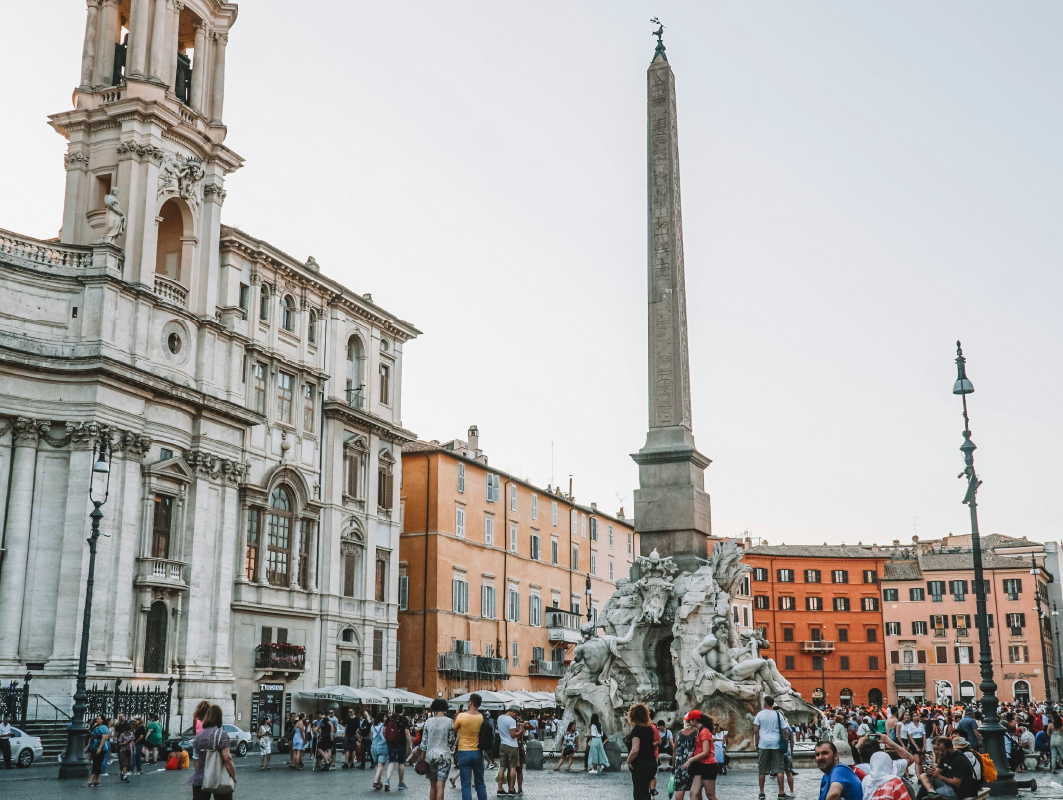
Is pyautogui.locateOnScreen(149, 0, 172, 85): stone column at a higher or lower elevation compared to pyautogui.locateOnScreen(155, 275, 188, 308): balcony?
higher

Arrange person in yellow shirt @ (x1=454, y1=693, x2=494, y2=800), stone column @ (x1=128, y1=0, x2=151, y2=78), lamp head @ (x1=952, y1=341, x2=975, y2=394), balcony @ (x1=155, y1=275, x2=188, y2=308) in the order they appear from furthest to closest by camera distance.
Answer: stone column @ (x1=128, y1=0, x2=151, y2=78), balcony @ (x1=155, y1=275, x2=188, y2=308), lamp head @ (x1=952, y1=341, x2=975, y2=394), person in yellow shirt @ (x1=454, y1=693, x2=494, y2=800)

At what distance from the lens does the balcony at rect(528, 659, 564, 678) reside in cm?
5406

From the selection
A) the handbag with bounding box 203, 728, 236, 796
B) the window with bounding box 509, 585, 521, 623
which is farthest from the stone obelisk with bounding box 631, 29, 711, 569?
the window with bounding box 509, 585, 521, 623

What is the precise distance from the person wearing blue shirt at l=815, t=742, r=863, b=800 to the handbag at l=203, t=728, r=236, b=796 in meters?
5.05

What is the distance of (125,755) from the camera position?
23344 millimetres

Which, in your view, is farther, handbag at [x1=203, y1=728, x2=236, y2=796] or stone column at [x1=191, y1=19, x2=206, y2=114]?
stone column at [x1=191, y1=19, x2=206, y2=114]

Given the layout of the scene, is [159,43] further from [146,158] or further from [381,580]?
[381,580]

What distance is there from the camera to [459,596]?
160 ft

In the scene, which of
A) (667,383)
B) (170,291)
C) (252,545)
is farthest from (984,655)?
(170,291)

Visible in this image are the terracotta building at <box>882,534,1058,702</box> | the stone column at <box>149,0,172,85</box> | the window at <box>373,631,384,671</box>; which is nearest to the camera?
the stone column at <box>149,0,172,85</box>

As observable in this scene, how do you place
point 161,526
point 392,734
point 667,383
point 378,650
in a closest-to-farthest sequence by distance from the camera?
point 392,734
point 667,383
point 161,526
point 378,650

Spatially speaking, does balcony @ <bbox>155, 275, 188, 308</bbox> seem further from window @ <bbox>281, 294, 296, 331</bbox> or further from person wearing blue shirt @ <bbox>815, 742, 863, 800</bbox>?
person wearing blue shirt @ <bbox>815, 742, 863, 800</bbox>

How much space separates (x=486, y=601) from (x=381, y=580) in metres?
7.56

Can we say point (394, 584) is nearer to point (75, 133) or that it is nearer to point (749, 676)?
point (75, 133)
